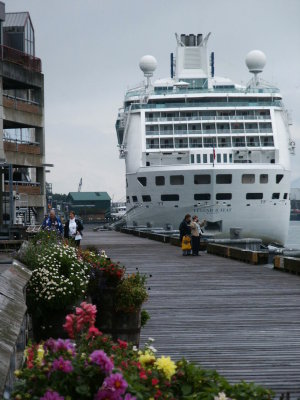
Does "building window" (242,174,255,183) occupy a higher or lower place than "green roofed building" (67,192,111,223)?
higher

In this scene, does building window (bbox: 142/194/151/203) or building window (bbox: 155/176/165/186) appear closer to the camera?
building window (bbox: 155/176/165/186)

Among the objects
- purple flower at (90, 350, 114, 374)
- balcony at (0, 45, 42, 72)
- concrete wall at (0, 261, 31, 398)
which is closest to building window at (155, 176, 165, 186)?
balcony at (0, 45, 42, 72)

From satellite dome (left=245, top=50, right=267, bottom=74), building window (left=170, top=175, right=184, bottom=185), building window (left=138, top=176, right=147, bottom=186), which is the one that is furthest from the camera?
satellite dome (left=245, top=50, right=267, bottom=74)

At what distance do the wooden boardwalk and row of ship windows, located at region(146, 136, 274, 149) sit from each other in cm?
4062

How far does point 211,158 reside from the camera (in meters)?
63.0

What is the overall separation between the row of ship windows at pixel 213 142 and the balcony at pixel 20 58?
11.0 meters

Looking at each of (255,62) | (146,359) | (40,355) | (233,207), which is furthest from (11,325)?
(255,62)

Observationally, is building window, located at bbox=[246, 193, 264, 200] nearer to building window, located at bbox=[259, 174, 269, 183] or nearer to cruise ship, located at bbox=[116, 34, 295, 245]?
cruise ship, located at bbox=[116, 34, 295, 245]

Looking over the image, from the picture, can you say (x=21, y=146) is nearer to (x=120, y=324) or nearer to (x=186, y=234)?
(x=186, y=234)

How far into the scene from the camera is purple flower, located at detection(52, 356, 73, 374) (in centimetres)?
419

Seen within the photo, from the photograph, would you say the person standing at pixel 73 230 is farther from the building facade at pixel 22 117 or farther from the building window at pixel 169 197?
the building window at pixel 169 197

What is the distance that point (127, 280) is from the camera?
1125 cm

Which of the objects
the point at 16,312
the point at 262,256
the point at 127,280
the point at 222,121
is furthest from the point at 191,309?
the point at 222,121

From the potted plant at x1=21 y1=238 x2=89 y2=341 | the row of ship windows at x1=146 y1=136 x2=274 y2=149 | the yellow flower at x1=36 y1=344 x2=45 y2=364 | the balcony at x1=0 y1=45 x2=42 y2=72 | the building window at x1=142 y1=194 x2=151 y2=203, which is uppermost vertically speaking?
the balcony at x1=0 y1=45 x2=42 y2=72
